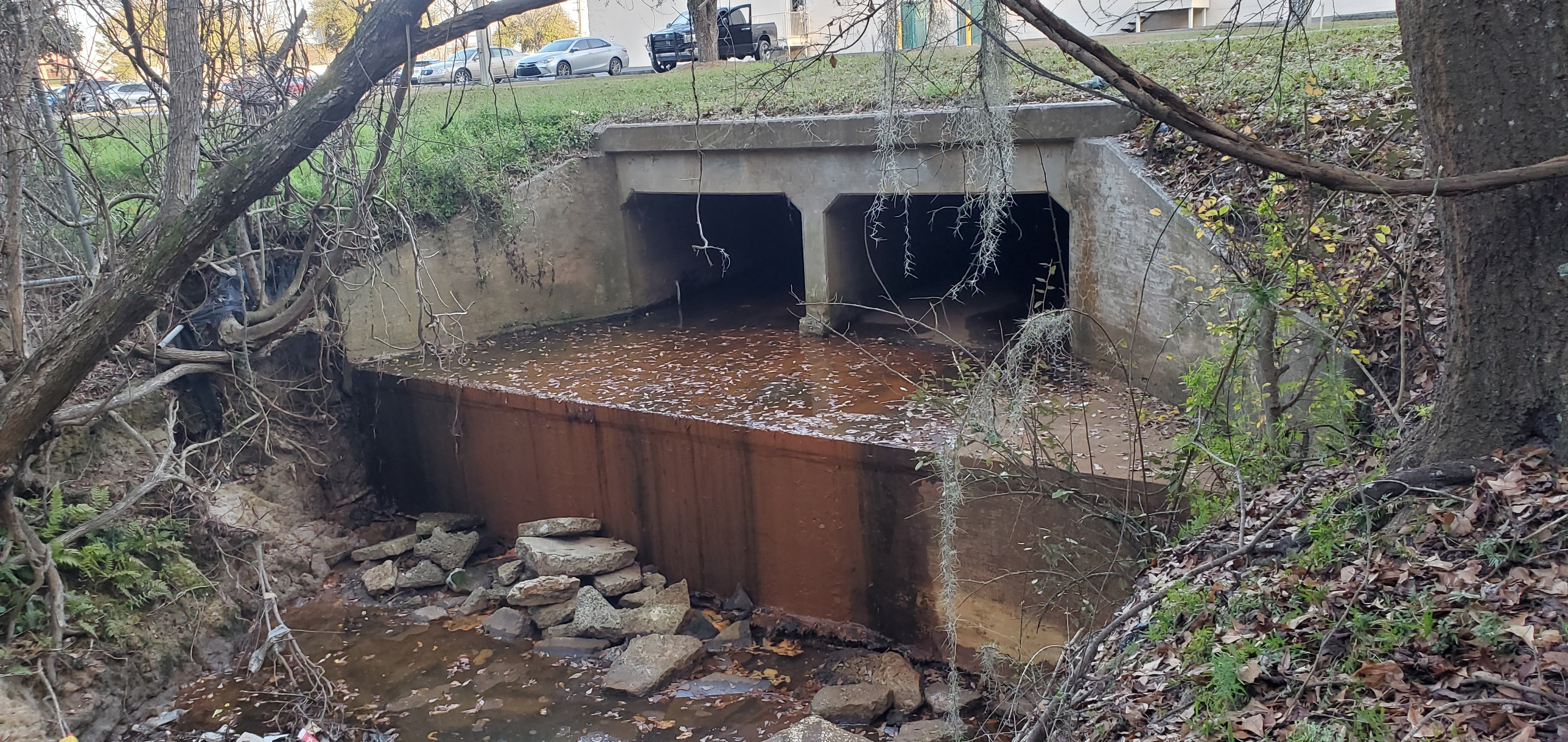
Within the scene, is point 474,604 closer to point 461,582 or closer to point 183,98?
point 461,582

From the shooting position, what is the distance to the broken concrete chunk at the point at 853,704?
602 cm

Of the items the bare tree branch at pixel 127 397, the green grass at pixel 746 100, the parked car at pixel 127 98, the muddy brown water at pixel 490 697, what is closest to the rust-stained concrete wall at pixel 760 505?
the muddy brown water at pixel 490 697

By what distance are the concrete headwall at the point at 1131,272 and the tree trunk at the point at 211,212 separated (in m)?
4.32

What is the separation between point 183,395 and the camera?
8367 mm

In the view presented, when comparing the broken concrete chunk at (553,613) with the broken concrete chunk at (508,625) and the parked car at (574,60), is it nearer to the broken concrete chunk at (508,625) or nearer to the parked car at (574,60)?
the broken concrete chunk at (508,625)

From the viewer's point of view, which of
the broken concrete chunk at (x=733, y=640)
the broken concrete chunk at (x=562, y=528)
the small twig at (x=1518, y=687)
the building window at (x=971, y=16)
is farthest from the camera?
the broken concrete chunk at (x=562, y=528)

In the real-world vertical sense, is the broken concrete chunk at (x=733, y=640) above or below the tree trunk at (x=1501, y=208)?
below

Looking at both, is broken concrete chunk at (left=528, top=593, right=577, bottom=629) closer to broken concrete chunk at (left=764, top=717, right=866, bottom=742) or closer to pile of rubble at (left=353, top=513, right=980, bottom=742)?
pile of rubble at (left=353, top=513, right=980, bottom=742)

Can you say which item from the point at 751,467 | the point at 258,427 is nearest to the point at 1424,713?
the point at 751,467

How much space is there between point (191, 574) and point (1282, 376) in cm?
767

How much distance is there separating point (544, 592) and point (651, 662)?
1.29 meters

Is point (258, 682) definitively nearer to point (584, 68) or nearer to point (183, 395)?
point (183, 395)

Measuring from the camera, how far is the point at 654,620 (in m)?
7.17

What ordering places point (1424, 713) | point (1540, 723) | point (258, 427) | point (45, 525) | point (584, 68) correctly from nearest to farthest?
point (1540, 723)
point (1424, 713)
point (45, 525)
point (258, 427)
point (584, 68)
